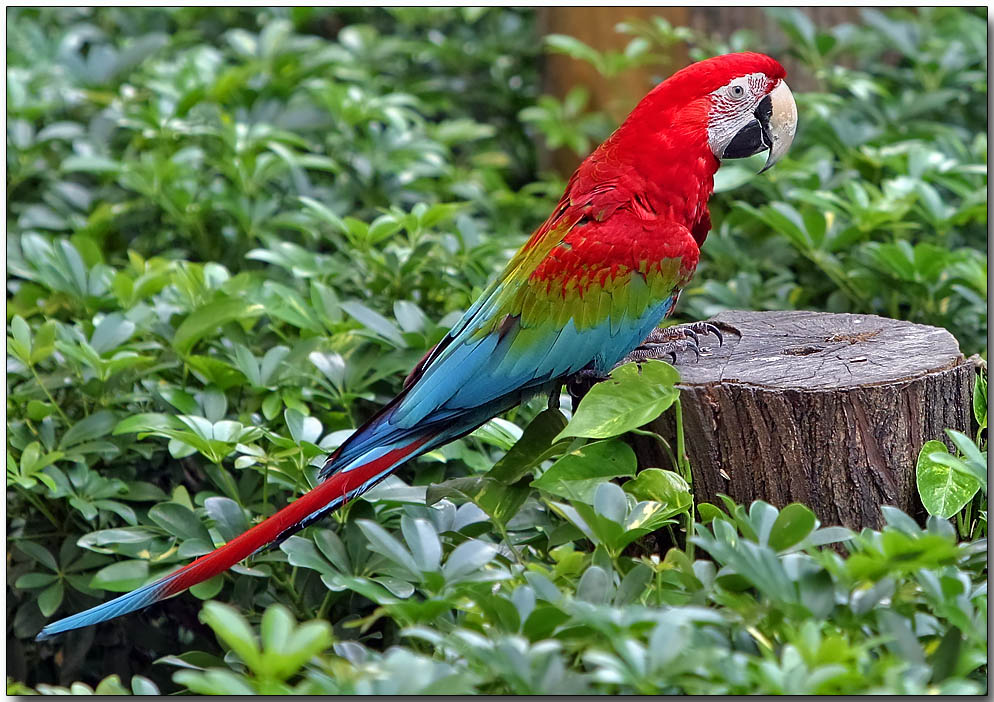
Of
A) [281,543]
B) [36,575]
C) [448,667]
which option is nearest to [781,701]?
[448,667]

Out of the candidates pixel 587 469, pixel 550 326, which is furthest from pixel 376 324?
pixel 587 469

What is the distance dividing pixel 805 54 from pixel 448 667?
9.93 feet

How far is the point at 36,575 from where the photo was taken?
2.11 m

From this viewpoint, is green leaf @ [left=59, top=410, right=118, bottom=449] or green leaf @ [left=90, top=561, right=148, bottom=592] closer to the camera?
green leaf @ [left=90, top=561, right=148, bottom=592]

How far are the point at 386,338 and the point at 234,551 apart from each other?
0.69 m

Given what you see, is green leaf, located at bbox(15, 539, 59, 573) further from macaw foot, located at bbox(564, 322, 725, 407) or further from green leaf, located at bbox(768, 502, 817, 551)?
green leaf, located at bbox(768, 502, 817, 551)

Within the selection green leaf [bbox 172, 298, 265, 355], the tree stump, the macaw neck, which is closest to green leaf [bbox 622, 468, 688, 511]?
the tree stump

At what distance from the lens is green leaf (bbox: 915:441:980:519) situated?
1.72 meters

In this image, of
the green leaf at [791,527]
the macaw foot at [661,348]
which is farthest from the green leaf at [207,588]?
the green leaf at [791,527]

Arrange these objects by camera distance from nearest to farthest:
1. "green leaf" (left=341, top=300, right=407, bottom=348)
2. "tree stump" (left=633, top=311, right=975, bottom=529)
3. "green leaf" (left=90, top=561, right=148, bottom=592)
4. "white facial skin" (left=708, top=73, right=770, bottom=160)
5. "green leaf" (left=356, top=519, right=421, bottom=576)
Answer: "green leaf" (left=356, top=519, right=421, bottom=576) < "tree stump" (left=633, top=311, right=975, bottom=529) < "green leaf" (left=90, top=561, right=148, bottom=592) < "white facial skin" (left=708, top=73, right=770, bottom=160) < "green leaf" (left=341, top=300, right=407, bottom=348)

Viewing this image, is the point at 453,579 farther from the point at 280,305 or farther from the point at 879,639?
the point at 280,305

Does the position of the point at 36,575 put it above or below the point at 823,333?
below

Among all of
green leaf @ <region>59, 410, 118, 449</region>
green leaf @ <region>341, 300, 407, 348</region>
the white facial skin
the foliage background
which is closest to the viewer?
the foliage background

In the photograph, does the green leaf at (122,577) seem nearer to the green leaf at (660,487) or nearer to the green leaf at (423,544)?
the green leaf at (423,544)
